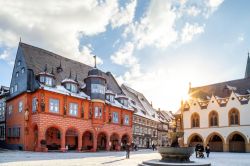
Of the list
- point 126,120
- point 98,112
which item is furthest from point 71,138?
point 126,120

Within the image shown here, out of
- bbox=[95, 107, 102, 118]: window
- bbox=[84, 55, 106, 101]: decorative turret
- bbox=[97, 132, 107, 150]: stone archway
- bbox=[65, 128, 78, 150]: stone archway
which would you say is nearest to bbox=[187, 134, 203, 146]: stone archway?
bbox=[97, 132, 107, 150]: stone archway

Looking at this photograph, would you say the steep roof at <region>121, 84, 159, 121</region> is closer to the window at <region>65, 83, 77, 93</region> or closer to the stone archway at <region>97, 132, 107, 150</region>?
the stone archway at <region>97, 132, 107, 150</region>

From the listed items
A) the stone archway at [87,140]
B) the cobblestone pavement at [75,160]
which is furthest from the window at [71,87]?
the cobblestone pavement at [75,160]

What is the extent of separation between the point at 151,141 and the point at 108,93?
86.0ft

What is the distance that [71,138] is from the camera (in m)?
45.1

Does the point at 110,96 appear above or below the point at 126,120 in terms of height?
above

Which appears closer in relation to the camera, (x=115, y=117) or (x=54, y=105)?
(x=54, y=105)

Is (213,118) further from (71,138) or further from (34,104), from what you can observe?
(34,104)

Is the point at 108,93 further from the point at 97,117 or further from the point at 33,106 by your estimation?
the point at 33,106

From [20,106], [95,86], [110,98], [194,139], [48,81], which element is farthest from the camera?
[194,139]

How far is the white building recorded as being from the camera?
1955 inches

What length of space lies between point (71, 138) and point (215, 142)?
25.3 metres

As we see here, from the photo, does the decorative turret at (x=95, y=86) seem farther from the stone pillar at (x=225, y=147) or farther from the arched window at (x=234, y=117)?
the stone pillar at (x=225, y=147)

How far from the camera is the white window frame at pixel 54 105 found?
39500 millimetres
